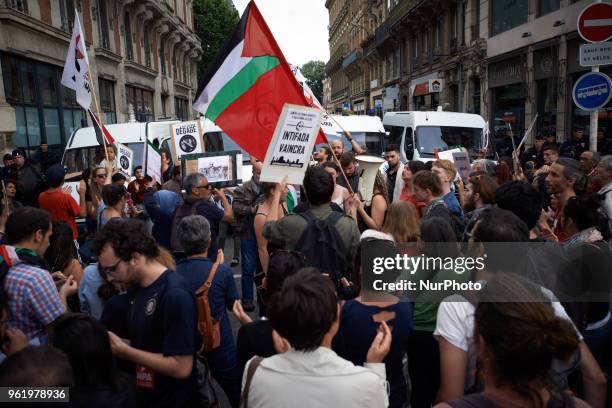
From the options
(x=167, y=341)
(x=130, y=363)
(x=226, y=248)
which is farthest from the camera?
(x=226, y=248)

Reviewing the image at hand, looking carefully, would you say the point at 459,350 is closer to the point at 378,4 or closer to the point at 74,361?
the point at 74,361

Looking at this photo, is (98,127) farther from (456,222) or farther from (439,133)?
(439,133)

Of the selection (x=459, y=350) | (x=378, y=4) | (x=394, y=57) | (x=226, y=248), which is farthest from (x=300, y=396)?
(x=378, y=4)

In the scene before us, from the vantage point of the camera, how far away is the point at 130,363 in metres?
2.57

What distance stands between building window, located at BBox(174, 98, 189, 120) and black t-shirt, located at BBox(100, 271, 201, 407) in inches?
1412

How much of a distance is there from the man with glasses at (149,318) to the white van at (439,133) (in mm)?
9731

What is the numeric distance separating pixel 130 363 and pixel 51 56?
16.5 m

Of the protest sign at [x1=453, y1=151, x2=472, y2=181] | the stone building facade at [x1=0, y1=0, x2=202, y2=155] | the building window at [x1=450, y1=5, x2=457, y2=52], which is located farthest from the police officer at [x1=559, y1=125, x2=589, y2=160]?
the building window at [x1=450, y1=5, x2=457, y2=52]

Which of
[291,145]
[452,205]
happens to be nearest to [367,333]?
[291,145]

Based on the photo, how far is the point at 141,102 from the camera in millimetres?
27875

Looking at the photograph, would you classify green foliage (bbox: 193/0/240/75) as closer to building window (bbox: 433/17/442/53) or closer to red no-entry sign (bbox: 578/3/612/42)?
building window (bbox: 433/17/442/53)

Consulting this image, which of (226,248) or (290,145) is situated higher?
(290,145)

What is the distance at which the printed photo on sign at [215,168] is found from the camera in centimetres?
595

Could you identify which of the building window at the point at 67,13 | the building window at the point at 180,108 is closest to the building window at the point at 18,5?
the building window at the point at 67,13
